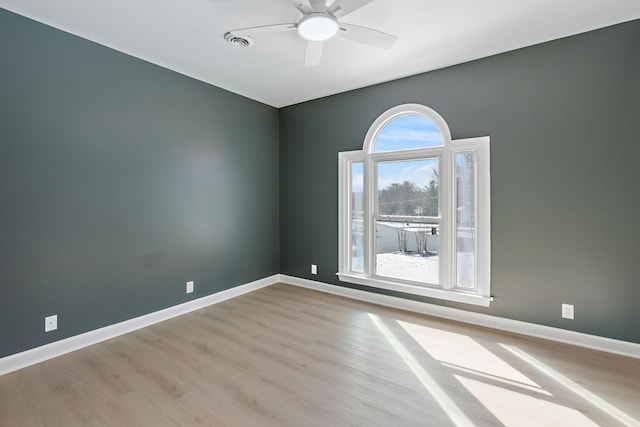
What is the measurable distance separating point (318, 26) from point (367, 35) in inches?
15.6

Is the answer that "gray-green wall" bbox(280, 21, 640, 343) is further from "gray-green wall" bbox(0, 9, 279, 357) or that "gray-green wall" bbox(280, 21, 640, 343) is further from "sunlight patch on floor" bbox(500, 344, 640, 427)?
"gray-green wall" bbox(0, 9, 279, 357)

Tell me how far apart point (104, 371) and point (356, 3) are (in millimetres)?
3159

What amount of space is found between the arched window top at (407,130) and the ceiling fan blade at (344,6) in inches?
67.5

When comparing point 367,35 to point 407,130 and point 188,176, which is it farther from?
point 188,176

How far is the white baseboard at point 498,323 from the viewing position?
2461 mm

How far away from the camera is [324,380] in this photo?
2.12 m

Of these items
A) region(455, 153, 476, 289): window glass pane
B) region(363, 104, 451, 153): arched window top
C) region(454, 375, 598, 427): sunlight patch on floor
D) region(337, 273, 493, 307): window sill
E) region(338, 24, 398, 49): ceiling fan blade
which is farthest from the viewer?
region(363, 104, 451, 153): arched window top

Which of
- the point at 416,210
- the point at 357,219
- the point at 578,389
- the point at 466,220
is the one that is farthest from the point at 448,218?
the point at 578,389

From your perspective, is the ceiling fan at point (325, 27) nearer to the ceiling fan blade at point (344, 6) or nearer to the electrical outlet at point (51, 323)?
the ceiling fan blade at point (344, 6)

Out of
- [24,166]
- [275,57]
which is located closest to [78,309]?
[24,166]

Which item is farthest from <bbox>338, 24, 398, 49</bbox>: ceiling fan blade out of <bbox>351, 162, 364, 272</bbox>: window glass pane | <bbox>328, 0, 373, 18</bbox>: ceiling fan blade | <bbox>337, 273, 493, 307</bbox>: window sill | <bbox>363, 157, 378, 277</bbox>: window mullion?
<bbox>337, 273, 493, 307</bbox>: window sill

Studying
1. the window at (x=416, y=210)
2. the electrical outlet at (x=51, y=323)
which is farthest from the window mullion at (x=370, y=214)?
the electrical outlet at (x=51, y=323)

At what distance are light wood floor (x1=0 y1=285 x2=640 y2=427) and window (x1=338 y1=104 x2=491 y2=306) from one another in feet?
2.00

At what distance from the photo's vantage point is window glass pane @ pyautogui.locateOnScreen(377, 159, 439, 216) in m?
3.38
